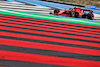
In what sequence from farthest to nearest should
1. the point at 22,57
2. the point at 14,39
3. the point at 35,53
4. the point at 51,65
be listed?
the point at 14,39, the point at 35,53, the point at 22,57, the point at 51,65

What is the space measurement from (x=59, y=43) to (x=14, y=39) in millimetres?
1309

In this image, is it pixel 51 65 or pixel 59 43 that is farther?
pixel 59 43

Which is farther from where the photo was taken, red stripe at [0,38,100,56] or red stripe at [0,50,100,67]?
red stripe at [0,38,100,56]

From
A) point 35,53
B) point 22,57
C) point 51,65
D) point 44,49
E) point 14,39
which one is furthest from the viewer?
point 14,39

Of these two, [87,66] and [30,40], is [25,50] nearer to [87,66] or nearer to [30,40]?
[30,40]

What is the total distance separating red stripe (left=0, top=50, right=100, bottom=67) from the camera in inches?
128

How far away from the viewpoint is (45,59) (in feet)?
11.1

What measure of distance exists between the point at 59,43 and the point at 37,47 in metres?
0.87

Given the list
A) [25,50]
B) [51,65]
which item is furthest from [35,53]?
[51,65]

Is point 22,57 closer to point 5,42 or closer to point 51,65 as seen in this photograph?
point 51,65

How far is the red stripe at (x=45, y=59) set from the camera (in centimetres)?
325

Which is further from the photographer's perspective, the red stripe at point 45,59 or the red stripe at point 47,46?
the red stripe at point 47,46

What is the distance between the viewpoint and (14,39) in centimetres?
461

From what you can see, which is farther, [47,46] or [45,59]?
[47,46]
